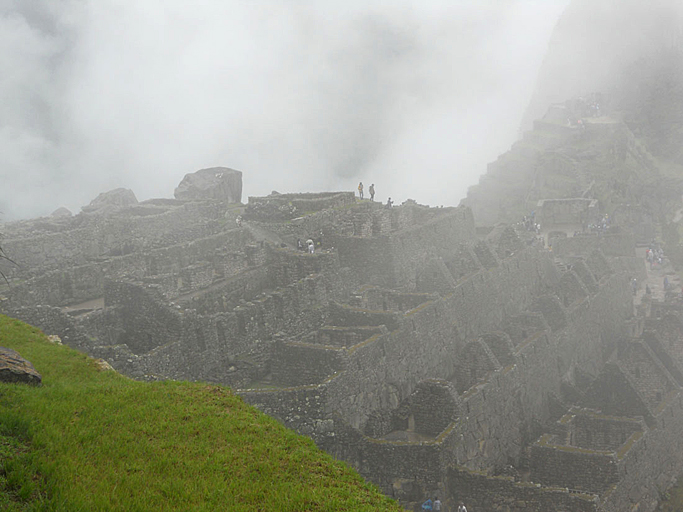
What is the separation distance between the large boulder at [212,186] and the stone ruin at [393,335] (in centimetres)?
684

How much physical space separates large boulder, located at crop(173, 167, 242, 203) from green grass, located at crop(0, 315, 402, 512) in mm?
31813

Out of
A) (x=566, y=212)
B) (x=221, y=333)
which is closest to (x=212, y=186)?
(x=566, y=212)

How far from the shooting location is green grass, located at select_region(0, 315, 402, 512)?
11.7m

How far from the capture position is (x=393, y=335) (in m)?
25.6

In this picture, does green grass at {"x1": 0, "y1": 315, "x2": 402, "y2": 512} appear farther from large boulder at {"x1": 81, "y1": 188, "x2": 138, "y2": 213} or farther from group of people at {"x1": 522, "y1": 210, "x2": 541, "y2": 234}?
group of people at {"x1": 522, "y1": 210, "x2": 541, "y2": 234}

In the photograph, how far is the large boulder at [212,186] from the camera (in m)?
48.9

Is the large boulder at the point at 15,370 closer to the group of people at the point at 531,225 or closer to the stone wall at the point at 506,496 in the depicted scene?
the stone wall at the point at 506,496

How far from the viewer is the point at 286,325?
25688 millimetres

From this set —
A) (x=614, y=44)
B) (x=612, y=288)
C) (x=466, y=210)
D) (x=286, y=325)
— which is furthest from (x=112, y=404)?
(x=614, y=44)

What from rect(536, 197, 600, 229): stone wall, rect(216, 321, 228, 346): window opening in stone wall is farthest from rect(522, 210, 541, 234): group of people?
rect(216, 321, 228, 346): window opening in stone wall

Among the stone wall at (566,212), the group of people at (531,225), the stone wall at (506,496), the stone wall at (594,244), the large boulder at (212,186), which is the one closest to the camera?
the stone wall at (506,496)

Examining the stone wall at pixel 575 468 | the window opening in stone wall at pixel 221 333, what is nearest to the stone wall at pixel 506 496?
the stone wall at pixel 575 468

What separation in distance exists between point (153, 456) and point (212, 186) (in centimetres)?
3771

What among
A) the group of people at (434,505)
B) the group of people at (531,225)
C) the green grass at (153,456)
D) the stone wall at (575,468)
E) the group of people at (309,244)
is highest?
the group of people at (531,225)
